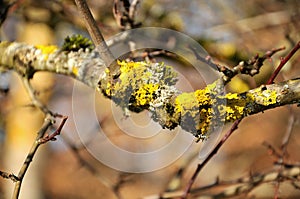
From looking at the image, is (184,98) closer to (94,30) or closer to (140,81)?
(140,81)

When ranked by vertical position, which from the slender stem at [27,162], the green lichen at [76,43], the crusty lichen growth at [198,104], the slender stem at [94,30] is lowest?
the slender stem at [27,162]

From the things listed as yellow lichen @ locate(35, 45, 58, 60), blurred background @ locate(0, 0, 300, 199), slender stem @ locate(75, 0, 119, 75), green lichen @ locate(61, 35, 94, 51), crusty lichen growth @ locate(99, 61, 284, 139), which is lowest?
crusty lichen growth @ locate(99, 61, 284, 139)

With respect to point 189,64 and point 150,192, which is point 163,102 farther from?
point 150,192

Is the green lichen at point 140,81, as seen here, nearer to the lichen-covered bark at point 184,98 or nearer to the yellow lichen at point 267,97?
the lichen-covered bark at point 184,98

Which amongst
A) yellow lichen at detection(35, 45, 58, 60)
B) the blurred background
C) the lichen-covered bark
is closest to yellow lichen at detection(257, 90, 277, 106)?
the lichen-covered bark

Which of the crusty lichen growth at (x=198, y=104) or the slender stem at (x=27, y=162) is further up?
the crusty lichen growth at (x=198, y=104)

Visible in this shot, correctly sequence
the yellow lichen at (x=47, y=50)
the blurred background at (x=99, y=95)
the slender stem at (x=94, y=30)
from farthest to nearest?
the blurred background at (x=99, y=95), the yellow lichen at (x=47, y=50), the slender stem at (x=94, y=30)

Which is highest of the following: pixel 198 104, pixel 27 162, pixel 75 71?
pixel 75 71

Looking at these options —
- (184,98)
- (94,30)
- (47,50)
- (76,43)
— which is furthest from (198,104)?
(47,50)

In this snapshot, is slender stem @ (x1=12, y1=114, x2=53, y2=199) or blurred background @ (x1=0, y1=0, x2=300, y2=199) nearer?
slender stem @ (x1=12, y1=114, x2=53, y2=199)

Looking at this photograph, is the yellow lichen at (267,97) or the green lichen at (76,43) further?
the green lichen at (76,43)

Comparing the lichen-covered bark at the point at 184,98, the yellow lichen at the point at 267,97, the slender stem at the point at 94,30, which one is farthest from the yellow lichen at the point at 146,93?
the yellow lichen at the point at 267,97

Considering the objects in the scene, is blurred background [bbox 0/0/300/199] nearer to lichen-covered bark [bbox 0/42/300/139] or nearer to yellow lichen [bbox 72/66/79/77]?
yellow lichen [bbox 72/66/79/77]
